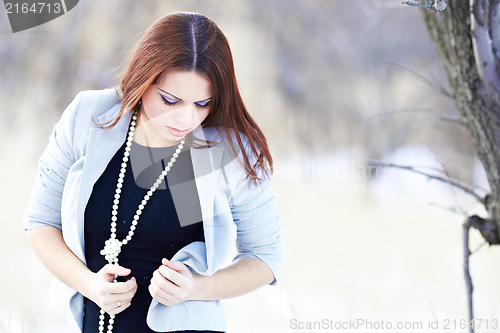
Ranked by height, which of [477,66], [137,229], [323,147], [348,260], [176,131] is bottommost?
[348,260]

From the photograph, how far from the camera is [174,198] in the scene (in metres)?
0.80

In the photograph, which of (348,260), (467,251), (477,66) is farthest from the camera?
(348,260)

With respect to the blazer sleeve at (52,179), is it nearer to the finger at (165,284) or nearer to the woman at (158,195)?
the woman at (158,195)

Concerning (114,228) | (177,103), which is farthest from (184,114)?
(114,228)

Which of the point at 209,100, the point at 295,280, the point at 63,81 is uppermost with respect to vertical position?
the point at 63,81

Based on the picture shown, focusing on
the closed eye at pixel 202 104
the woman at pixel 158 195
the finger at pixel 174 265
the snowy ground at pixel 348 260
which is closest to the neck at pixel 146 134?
the woman at pixel 158 195

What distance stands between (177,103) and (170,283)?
302 mm

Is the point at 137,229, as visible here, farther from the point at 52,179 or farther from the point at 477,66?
the point at 477,66

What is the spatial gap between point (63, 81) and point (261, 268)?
205 cm

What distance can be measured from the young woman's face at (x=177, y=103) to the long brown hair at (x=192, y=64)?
13mm

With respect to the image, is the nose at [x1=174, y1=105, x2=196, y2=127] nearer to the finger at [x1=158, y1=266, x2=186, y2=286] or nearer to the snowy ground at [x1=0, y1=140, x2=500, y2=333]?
the finger at [x1=158, y1=266, x2=186, y2=286]

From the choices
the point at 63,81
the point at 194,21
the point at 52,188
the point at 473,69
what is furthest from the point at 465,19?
the point at 63,81

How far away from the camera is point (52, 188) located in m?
0.79

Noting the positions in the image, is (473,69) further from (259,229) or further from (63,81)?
(63,81)
